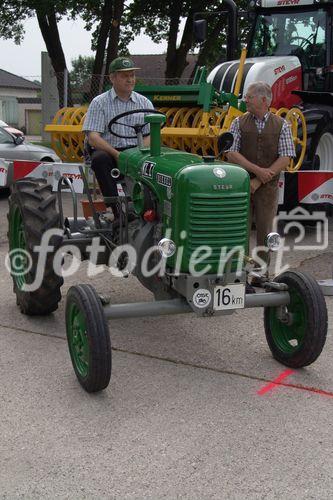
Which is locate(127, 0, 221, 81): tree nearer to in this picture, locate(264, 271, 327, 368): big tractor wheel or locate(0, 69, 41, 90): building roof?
locate(264, 271, 327, 368): big tractor wheel

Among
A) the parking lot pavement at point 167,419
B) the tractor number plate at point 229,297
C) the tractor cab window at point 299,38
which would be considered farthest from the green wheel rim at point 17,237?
the tractor cab window at point 299,38

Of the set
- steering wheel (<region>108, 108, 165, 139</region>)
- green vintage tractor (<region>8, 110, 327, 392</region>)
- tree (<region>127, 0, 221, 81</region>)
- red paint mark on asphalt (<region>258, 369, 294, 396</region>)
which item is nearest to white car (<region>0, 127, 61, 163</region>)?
steering wheel (<region>108, 108, 165, 139</region>)

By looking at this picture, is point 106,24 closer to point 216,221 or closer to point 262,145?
point 262,145

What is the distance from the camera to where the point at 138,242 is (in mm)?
4367

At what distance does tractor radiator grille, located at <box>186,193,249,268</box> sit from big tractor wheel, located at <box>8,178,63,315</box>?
143cm

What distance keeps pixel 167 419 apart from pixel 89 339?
0.60 meters

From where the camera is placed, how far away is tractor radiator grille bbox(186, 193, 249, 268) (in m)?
3.89

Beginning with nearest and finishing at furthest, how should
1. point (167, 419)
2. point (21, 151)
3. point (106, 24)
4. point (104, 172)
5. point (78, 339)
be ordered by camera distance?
point (167, 419) → point (78, 339) → point (104, 172) → point (21, 151) → point (106, 24)

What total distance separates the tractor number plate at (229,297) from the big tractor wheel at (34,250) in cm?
157

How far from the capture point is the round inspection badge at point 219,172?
388cm

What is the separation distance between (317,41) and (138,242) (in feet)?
19.5

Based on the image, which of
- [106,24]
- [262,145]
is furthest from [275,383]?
[106,24]

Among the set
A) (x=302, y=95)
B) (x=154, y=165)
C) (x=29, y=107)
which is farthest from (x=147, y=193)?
(x=29, y=107)

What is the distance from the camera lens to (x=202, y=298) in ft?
12.7
